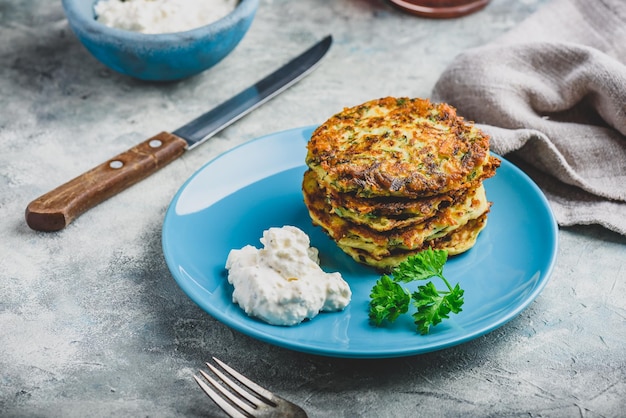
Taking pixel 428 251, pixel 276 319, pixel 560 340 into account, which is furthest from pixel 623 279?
pixel 276 319

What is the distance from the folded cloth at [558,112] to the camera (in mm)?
3398

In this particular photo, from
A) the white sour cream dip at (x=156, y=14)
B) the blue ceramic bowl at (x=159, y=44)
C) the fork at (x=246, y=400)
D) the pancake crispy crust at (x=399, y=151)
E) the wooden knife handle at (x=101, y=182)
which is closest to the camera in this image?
the fork at (x=246, y=400)

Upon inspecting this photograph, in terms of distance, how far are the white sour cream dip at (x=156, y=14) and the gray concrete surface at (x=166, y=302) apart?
0.34 meters

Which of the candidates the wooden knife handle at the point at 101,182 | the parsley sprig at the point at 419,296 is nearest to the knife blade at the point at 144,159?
the wooden knife handle at the point at 101,182

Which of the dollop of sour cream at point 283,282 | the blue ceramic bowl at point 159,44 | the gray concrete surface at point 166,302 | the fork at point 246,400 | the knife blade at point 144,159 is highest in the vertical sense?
the blue ceramic bowl at point 159,44

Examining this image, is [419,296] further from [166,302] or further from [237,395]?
[166,302]

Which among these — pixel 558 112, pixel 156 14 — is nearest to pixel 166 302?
pixel 156 14

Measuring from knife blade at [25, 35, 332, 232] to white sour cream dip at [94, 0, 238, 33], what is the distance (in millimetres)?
471

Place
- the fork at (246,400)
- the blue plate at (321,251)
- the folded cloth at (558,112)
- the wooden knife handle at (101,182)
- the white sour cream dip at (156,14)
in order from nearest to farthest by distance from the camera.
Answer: the fork at (246,400), the blue plate at (321,251), the wooden knife handle at (101,182), the folded cloth at (558,112), the white sour cream dip at (156,14)

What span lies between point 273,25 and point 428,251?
246cm

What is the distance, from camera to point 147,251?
315 cm

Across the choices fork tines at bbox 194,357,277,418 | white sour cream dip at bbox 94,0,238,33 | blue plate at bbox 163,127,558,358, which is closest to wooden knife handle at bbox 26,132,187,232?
blue plate at bbox 163,127,558,358

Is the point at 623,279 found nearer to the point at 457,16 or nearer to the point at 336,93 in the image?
→ the point at 336,93

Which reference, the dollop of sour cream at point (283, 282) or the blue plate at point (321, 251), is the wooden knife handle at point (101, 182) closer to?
the blue plate at point (321, 251)
